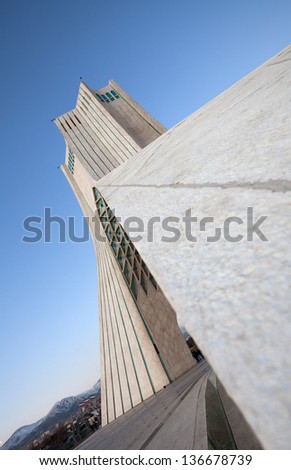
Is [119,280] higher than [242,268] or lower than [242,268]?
higher

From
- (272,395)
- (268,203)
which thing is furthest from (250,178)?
(272,395)

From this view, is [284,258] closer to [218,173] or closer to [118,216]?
[218,173]

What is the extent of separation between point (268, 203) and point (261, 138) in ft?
1.25

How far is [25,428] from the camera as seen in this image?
114062 mm

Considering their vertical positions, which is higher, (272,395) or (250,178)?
(250,178)

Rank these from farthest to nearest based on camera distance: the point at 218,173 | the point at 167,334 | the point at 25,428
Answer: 1. the point at 25,428
2. the point at 167,334
3. the point at 218,173

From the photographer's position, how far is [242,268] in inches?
16.1

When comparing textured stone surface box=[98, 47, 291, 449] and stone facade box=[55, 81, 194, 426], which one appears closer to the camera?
textured stone surface box=[98, 47, 291, 449]

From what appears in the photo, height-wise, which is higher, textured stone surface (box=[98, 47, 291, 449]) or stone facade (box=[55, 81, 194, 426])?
stone facade (box=[55, 81, 194, 426])

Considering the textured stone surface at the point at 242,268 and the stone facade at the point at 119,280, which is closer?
the textured stone surface at the point at 242,268

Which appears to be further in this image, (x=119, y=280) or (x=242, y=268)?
(x=119, y=280)

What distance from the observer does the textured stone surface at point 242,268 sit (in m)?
0.26

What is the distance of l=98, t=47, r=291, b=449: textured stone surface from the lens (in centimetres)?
26

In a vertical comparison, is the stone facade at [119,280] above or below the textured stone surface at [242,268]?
above
